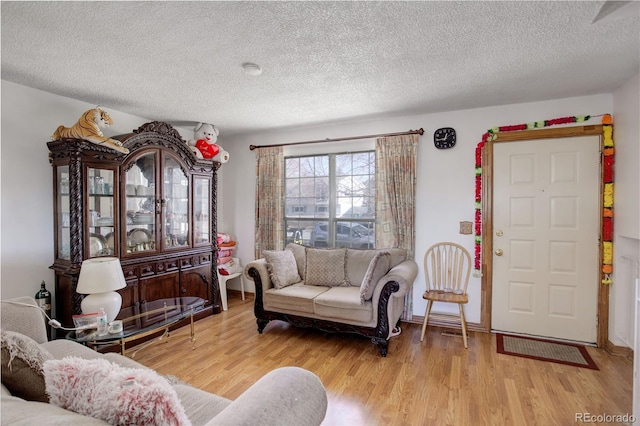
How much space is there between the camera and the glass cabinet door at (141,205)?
3254 millimetres

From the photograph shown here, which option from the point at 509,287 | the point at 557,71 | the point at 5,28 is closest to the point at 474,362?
the point at 509,287

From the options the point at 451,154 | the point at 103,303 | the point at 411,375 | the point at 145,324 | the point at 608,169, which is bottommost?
the point at 411,375

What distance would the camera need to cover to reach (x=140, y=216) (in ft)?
11.0

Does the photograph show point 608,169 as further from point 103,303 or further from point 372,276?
point 103,303

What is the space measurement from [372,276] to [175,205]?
246cm

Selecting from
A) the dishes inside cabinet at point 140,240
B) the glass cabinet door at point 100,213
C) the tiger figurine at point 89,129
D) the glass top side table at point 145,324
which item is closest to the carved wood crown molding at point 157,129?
the tiger figurine at point 89,129

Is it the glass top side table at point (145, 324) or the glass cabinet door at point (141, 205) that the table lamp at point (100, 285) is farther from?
the glass cabinet door at point (141, 205)

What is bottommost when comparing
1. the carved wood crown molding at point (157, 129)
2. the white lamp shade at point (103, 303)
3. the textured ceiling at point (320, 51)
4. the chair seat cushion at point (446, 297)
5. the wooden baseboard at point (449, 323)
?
the wooden baseboard at point (449, 323)

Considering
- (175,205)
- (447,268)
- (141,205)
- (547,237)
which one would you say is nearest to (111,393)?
(141,205)

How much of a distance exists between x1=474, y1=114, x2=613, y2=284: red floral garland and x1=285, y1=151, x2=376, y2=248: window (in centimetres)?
120

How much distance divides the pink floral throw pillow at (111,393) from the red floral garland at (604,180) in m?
3.35

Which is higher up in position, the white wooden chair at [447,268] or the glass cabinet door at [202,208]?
the glass cabinet door at [202,208]

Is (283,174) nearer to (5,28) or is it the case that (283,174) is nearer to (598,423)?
(5,28)

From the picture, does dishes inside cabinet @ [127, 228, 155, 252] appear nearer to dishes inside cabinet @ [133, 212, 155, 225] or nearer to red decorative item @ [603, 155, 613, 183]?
dishes inside cabinet @ [133, 212, 155, 225]
